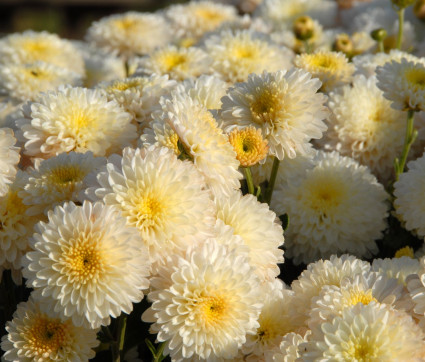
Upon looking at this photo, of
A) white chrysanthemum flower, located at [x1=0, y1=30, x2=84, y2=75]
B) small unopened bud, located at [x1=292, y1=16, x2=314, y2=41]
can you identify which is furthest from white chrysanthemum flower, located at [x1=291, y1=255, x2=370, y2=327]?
white chrysanthemum flower, located at [x1=0, y1=30, x2=84, y2=75]

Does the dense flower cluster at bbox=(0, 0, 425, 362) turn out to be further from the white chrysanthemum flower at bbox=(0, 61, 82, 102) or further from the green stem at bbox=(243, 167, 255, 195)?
the white chrysanthemum flower at bbox=(0, 61, 82, 102)

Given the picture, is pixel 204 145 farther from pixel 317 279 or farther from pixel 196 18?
pixel 196 18

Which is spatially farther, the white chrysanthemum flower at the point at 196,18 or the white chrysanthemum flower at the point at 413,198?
the white chrysanthemum flower at the point at 196,18

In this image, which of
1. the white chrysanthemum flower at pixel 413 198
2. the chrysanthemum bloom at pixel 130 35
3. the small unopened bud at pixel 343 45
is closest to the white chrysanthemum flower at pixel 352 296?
the white chrysanthemum flower at pixel 413 198

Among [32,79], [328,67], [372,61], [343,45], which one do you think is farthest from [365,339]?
[32,79]

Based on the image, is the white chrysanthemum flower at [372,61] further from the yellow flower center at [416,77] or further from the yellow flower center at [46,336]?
the yellow flower center at [46,336]

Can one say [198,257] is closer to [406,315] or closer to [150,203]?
[150,203]
